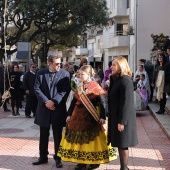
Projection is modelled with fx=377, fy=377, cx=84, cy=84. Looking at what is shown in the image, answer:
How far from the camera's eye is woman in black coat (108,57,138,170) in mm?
5535

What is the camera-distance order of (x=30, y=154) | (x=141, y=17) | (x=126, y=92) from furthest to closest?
(x=141, y=17), (x=30, y=154), (x=126, y=92)

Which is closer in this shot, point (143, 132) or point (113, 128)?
point (113, 128)


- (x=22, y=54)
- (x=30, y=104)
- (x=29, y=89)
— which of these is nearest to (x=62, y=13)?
(x=22, y=54)

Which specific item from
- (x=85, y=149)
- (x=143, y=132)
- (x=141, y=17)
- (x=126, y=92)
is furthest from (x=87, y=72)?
(x=141, y=17)

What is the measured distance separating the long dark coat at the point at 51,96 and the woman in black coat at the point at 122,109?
105 centimetres

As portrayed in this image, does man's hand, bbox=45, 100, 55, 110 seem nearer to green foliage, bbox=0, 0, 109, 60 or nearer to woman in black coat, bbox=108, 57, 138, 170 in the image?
woman in black coat, bbox=108, 57, 138, 170

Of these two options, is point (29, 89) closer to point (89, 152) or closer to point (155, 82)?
point (155, 82)

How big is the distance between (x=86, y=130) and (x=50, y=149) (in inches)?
74.7

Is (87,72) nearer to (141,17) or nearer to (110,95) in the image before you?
(110,95)

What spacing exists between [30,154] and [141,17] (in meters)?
20.9

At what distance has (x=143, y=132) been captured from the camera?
9891 millimetres

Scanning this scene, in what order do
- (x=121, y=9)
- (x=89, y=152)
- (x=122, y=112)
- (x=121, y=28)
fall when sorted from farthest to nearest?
(x=121, y=28) → (x=121, y=9) → (x=89, y=152) → (x=122, y=112)

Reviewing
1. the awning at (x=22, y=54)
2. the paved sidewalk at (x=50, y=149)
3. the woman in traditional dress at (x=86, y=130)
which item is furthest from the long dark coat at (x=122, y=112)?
the awning at (x=22, y=54)

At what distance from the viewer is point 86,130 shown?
6.09 meters
